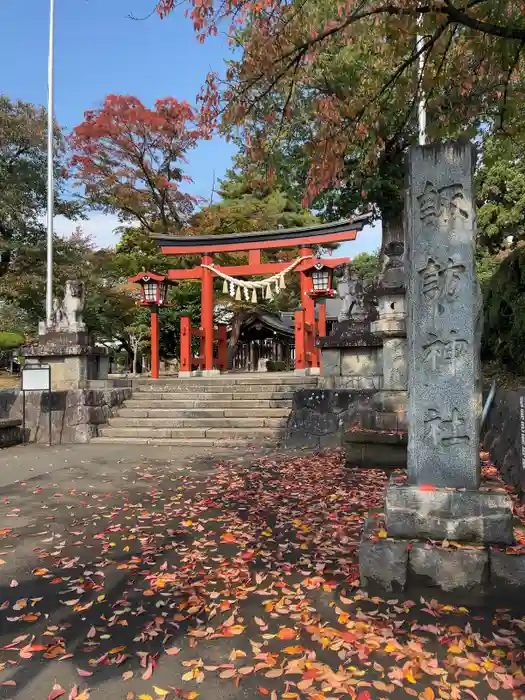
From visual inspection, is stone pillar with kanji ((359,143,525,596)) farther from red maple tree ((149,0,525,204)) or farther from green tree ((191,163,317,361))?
green tree ((191,163,317,361))

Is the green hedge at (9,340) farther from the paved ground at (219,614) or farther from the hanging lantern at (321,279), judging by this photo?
the paved ground at (219,614)

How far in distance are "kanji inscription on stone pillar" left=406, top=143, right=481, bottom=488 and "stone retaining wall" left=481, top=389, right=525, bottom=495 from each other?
195 centimetres

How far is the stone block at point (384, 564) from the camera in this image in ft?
10.6

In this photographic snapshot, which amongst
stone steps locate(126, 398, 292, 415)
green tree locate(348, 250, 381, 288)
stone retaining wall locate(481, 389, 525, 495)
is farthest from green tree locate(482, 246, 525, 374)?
green tree locate(348, 250, 381, 288)

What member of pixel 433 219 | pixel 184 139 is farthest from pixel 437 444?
pixel 184 139

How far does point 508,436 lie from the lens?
5863 mm

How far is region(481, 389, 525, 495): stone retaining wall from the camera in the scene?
5121mm

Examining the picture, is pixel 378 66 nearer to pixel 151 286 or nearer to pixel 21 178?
pixel 151 286

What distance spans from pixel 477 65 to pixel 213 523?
6110 mm

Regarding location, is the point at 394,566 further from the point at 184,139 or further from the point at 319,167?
the point at 184,139

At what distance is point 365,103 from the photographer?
20.4 ft

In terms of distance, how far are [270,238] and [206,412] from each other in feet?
22.6

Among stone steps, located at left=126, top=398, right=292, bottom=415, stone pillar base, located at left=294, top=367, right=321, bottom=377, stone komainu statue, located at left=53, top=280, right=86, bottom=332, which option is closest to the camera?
stone komainu statue, located at left=53, top=280, right=86, bottom=332

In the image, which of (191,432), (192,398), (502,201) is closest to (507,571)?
(191,432)
